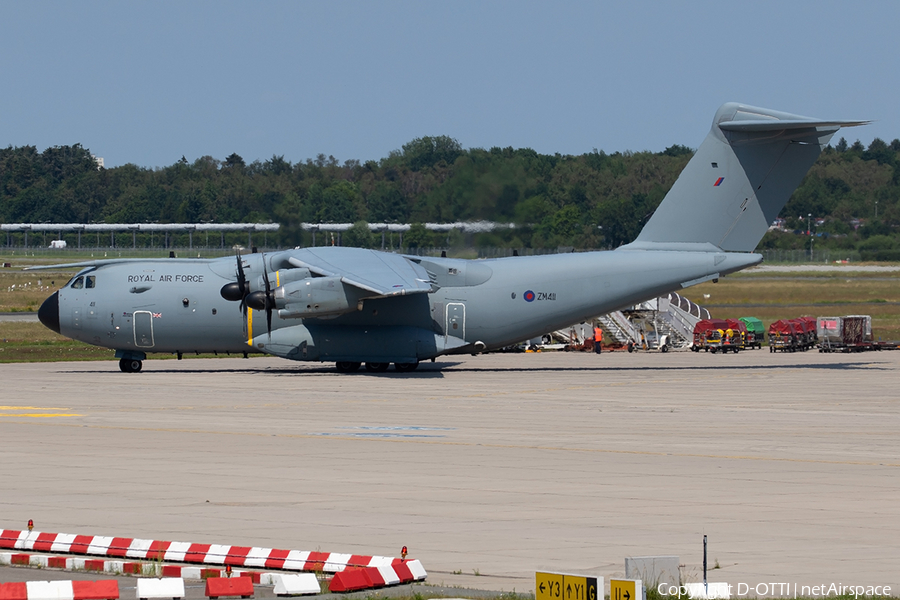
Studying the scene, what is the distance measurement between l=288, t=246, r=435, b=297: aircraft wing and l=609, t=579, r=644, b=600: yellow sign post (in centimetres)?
2782

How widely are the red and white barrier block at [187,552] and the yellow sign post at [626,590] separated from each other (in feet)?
10.4

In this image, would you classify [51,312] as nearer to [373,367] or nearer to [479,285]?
[373,367]

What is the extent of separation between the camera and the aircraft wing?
37.2 metres

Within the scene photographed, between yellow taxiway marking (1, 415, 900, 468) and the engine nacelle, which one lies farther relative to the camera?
the engine nacelle

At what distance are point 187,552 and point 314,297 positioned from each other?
26.0 metres

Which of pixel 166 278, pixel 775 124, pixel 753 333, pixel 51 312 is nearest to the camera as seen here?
pixel 775 124

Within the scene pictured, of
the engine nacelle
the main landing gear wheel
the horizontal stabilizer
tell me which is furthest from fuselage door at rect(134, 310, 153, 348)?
the horizontal stabilizer

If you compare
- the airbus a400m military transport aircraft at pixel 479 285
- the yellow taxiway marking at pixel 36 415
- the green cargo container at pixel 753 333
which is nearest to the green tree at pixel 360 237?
the airbus a400m military transport aircraft at pixel 479 285

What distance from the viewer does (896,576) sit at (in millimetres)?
11375

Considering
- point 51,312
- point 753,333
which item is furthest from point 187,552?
point 753,333

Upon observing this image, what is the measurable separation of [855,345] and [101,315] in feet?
106

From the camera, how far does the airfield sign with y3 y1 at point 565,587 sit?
28.6 feet

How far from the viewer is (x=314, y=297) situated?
125 ft

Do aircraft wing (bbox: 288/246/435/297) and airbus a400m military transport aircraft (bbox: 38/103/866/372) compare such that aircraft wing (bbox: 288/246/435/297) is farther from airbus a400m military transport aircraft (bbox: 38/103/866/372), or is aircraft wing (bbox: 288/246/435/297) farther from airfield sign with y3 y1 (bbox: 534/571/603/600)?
airfield sign with y3 y1 (bbox: 534/571/603/600)
